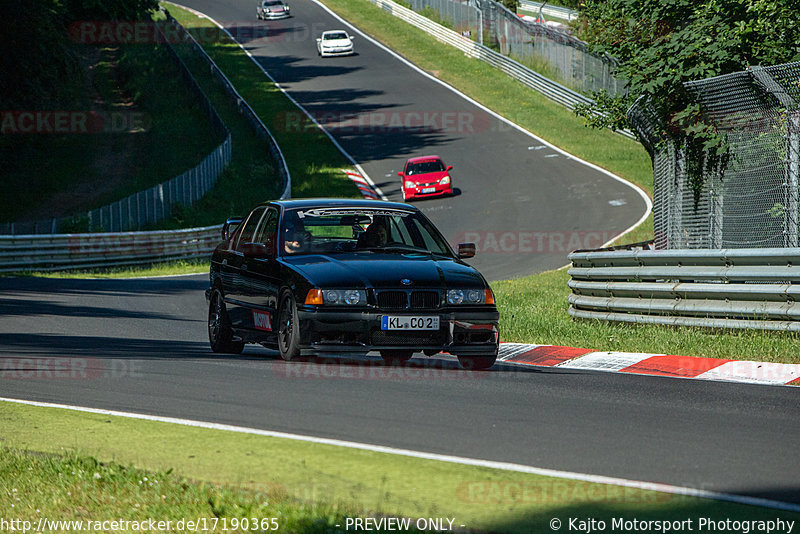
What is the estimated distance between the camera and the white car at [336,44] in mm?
64562

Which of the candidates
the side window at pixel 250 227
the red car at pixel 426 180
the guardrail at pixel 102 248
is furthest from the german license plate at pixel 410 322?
the red car at pixel 426 180

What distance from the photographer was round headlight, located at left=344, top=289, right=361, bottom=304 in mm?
9141

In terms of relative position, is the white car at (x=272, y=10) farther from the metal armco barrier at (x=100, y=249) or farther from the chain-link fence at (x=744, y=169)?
the chain-link fence at (x=744, y=169)

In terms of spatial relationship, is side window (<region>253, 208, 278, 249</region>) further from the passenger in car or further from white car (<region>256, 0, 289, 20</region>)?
white car (<region>256, 0, 289, 20</region>)

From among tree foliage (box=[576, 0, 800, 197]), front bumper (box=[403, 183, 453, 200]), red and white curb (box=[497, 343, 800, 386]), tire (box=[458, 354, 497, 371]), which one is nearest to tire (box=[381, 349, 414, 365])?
tire (box=[458, 354, 497, 371])

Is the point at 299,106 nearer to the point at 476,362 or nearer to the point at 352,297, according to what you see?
the point at 476,362

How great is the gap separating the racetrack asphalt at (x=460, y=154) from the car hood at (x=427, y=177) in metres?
0.77

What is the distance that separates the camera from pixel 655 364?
10484mm

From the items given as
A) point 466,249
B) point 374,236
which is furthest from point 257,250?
point 466,249

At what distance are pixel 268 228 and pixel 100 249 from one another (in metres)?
19.6

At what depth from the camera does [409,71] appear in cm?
6019

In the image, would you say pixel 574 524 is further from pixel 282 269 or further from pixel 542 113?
pixel 542 113

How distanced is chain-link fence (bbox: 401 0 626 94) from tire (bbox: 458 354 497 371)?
34500mm

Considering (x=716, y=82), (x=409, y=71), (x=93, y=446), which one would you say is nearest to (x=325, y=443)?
(x=93, y=446)
